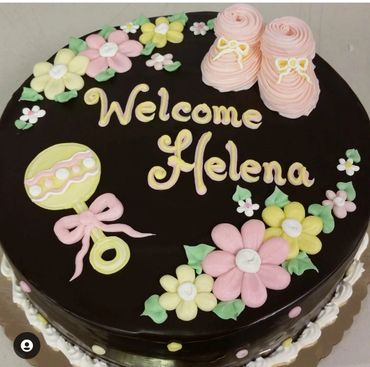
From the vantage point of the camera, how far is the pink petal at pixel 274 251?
7.98 ft

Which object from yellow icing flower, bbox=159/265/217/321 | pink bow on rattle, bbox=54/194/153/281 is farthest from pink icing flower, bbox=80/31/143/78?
yellow icing flower, bbox=159/265/217/321

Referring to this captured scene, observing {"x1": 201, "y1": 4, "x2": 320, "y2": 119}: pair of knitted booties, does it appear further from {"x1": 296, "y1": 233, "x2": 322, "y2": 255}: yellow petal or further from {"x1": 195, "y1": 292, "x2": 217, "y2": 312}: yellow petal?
{"x1": 195, "y1": 292, "x2": 217, "y2": 312}: yellow petal

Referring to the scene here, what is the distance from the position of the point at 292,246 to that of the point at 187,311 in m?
0.44

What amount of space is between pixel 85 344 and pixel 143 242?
47 cm

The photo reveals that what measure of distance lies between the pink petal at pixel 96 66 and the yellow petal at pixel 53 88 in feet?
0.41

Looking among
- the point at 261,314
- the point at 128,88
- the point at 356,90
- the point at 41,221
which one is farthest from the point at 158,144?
the point at 356,90

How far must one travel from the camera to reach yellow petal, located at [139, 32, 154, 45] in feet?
10.1

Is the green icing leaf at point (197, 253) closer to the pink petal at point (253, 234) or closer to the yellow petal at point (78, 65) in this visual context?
the pink petal at point (253, 234)

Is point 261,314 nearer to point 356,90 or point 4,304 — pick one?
point 4,304

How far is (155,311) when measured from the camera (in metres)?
2.34

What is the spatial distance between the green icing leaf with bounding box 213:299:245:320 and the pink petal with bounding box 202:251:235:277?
4.4 inches

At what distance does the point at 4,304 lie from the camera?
2852 mm

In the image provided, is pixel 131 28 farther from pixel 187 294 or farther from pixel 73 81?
pixel 187 294

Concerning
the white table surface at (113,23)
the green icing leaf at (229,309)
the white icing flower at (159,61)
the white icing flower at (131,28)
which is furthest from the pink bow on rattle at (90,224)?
the white table surface at (113,23)
